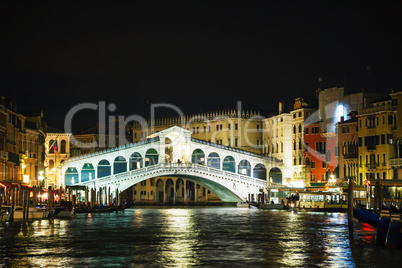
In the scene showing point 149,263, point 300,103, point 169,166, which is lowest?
point 149,263

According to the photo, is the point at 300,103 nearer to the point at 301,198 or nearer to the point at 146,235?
the point at 301,198

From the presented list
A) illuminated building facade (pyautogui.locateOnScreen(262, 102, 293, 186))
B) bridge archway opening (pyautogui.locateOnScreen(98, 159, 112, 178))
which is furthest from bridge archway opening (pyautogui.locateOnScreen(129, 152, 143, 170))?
illuminated building facade (pyautogui.locateOnScreen(262, 102, 293, 186))

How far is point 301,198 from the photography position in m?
48.1

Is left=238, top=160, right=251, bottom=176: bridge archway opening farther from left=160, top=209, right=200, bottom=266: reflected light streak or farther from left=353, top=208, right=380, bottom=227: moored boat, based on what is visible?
left=353, top=208, right=380, bottom=227: moored boat

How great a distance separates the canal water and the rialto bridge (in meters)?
24.1

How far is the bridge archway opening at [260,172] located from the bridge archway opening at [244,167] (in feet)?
1.99

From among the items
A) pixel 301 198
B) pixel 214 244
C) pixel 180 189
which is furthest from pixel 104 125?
pixel 214 244

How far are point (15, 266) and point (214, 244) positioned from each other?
22.5 feet

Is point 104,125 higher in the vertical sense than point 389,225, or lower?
higher

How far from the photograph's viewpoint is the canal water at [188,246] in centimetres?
1858

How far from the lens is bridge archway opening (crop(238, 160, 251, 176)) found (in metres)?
66.6

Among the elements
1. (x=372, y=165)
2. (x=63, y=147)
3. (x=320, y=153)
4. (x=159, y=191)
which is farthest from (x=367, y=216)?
(x=159, y=191)

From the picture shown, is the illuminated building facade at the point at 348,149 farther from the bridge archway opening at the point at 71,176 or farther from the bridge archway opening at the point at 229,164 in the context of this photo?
the bridge archway opening at the point at 71,176

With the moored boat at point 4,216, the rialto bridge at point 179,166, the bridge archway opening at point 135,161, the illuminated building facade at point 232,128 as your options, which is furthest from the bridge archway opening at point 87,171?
the moored boat at point 4,216
